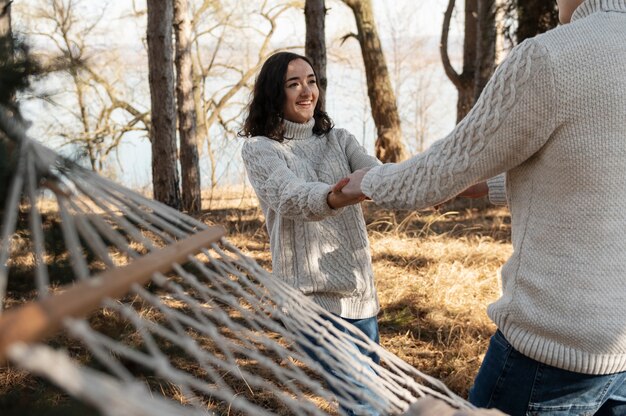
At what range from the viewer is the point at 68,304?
26.2 inches

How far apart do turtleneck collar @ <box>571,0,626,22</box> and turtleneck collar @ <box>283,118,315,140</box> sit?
3.07 ft

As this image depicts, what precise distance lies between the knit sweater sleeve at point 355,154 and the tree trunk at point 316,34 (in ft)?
8.50

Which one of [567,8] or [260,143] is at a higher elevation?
[567,8]

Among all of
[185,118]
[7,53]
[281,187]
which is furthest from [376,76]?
[7,53]

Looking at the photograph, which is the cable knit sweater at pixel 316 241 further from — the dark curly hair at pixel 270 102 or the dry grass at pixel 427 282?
the dry grass at pixel 427 282

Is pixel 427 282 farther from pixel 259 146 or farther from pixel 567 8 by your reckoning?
pixel 567 8

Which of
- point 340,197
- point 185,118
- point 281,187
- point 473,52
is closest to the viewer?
point 340,197

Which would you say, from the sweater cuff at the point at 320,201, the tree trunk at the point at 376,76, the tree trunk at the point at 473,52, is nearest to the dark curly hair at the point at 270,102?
the sweater cuff at the point at 320,201

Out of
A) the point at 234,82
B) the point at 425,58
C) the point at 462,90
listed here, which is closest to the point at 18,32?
the point at 462,90

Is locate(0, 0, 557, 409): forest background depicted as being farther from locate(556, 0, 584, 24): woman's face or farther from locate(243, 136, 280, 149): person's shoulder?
locate(556, 0, 584, 24): woman's face

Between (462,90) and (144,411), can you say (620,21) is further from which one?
(462,90)

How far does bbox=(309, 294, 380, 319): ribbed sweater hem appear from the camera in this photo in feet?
5.82

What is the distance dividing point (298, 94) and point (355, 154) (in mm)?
241

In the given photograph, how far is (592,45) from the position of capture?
102cm
